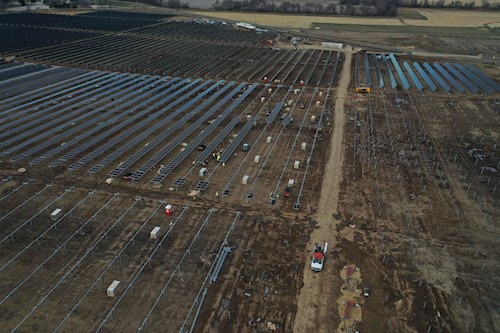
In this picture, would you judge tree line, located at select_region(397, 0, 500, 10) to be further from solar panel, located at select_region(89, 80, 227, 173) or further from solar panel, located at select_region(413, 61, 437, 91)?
solar panel, located at select_region(89, 80, 227, 173)

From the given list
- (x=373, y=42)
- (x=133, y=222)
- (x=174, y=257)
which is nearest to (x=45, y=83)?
(x=133, y=222)

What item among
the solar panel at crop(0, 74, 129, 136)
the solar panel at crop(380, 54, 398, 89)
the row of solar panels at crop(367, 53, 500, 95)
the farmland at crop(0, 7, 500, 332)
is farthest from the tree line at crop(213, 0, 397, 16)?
the solar panel at crop(0, 74, 129, 136)

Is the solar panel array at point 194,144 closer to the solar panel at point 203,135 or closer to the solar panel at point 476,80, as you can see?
the solar panel at point 203,135

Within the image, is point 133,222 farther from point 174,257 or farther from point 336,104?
point 336,104

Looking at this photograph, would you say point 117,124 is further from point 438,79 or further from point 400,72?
point 438,79

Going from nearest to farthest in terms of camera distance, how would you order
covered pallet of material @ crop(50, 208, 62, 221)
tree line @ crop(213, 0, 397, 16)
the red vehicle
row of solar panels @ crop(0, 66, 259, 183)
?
covered pallet of material @ crop(50, 208, 62, 221)
the red vehicle
row of solar panels @ crop(0, 66, 259, 183)
tree line @ crop(213, 0, 397, 16)

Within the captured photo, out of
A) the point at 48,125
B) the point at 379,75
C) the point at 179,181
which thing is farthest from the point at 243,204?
the point at 379,75

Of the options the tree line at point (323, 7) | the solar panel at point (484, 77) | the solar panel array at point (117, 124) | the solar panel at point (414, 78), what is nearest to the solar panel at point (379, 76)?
the solar panel at point (414, 78)
